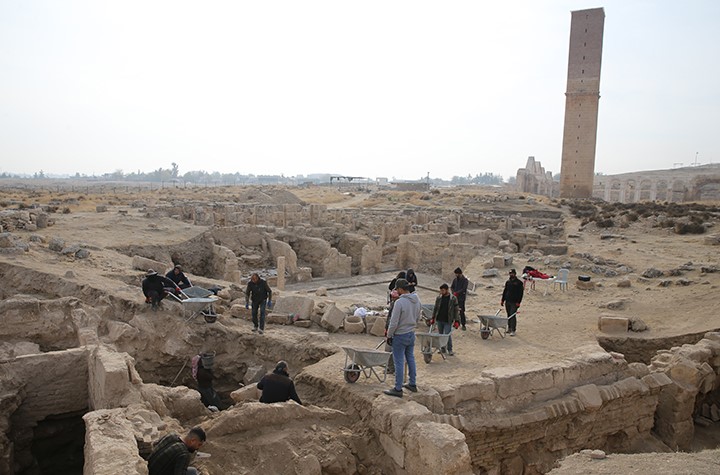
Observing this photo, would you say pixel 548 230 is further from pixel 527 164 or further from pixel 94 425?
pixel 527 164

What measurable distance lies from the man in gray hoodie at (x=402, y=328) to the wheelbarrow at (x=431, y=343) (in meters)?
1.17

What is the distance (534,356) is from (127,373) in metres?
6.42

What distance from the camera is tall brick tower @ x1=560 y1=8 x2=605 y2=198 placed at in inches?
1768

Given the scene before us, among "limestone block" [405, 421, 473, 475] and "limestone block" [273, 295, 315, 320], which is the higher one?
"limestone block" [273, 295, 315, 320]

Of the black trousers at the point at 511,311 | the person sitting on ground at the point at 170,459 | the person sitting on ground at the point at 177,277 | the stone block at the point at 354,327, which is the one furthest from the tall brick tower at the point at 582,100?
the person sitting on ground at the point at 170,459

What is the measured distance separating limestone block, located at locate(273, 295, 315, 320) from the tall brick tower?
4367cm

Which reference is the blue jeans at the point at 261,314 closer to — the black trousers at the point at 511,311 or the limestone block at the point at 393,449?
the limestone block at the point at 393,449

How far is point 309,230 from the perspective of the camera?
23234 mm

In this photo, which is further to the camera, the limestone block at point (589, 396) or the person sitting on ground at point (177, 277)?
the person sitting on ground at point (177, 277)

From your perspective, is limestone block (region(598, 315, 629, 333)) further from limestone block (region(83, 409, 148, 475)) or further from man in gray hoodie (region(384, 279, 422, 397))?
limestone block (region(83, 409, 148, 475))

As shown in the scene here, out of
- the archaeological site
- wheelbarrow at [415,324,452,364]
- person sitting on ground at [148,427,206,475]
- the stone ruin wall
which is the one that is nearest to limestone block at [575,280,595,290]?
the archaeological site

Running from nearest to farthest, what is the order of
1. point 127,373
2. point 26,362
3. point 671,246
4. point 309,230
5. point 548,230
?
point 127,373, point 26,362, point 671,246, point 309,230, point 548,230

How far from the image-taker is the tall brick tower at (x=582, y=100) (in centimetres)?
Result: 4491

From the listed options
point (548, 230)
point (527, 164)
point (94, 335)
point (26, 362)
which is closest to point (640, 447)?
point (94, 335)
